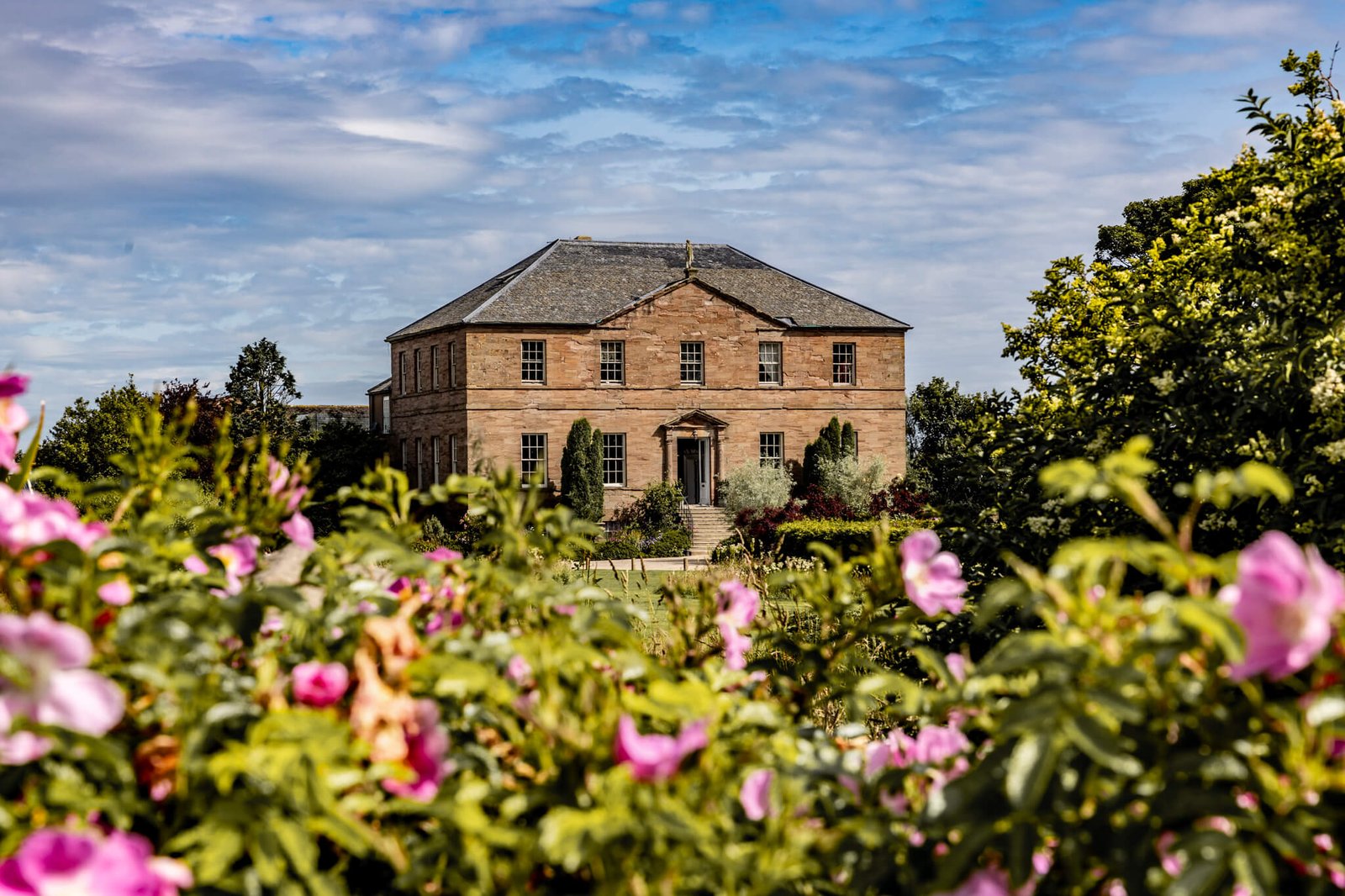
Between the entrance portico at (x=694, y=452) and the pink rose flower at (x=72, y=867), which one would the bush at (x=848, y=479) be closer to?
the entrance portico at (x=694, y=452)

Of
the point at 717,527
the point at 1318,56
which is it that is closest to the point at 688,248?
the point at 717,527

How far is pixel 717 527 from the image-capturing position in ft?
117

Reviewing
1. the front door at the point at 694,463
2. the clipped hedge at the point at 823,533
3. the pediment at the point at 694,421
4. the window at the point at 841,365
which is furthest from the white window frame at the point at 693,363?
the clipped hedge at the point at 823,533

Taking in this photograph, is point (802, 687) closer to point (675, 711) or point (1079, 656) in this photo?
point (675, 711)

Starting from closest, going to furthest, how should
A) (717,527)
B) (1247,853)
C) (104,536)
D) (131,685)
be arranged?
(1247,853) → (131,685) → (104,536) → (717,527)

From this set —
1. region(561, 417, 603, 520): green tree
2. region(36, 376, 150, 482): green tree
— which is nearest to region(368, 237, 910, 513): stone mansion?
region(561, 417, 603, 520): green tree

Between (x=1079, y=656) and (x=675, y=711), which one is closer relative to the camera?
(x=1079, y=656)

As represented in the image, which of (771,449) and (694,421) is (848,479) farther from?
(694,421)

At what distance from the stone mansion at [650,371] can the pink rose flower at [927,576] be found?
3446cm

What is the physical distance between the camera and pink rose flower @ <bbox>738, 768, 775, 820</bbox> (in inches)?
68.5

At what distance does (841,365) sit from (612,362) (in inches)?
320

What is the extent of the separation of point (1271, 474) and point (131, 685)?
1702 mm

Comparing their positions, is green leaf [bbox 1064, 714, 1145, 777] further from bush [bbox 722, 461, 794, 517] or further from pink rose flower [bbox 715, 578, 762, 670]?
bush [bbox 722, 461, 794, 517]

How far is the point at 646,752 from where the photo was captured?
154 centimetres
